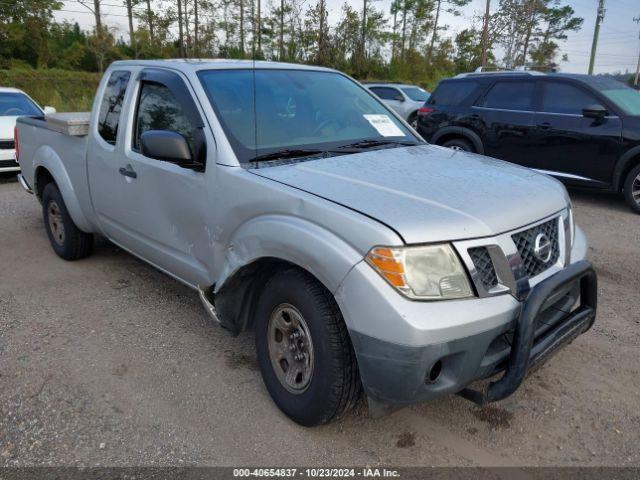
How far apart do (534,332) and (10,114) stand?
10.3 metres

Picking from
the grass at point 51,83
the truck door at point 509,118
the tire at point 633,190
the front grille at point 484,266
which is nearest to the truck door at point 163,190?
the front grille at point 484,266

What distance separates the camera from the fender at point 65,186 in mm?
4715

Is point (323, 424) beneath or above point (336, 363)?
beneath

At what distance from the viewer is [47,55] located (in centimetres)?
3359

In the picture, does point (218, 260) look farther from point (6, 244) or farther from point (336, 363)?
point (6, 244)

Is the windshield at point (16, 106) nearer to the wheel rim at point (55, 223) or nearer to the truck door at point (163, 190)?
the wheel rim at point (55, 223)

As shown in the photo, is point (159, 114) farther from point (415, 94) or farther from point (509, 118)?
point (415, 94)

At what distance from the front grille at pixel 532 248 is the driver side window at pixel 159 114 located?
1.91 meters

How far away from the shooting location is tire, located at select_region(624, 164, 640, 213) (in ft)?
23.4

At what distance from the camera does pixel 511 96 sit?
8289mm

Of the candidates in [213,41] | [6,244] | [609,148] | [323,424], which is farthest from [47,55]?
[323,424]

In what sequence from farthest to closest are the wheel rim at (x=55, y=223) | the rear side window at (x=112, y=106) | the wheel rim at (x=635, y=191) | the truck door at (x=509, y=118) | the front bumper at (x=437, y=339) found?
the truck door at (x=509, y=118) < the wheel rim at (x=635, y=191) < the wheel rim at (x=55, y=223) < the rear side window at (x=112, y=106) < the front bumper at (x=437, y=339)

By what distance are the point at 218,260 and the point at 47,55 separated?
36.5 m

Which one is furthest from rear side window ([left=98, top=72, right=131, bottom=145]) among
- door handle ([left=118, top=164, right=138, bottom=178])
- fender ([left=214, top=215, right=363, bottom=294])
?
fender ([left=214, top=215, right=363, bottom=294])
